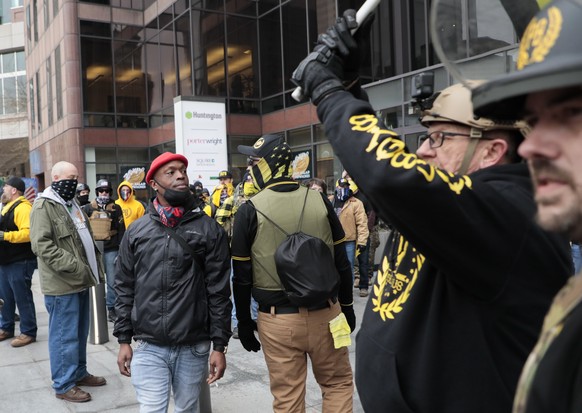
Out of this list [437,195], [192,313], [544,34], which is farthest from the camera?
[192,313]

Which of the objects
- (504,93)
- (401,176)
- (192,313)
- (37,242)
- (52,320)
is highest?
(504,93)

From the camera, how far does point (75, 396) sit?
4.68m

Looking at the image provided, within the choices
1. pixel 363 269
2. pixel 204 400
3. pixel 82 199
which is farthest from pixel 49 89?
pixel 204 400

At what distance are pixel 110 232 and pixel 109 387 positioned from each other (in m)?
3.13

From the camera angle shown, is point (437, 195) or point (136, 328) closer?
point (437, 195)

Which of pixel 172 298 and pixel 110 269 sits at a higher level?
pixel 172 298

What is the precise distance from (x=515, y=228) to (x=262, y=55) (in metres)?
19.6

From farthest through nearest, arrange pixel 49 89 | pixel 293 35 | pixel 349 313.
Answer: pixel 49 89 < pixel 293 35 < pixel 349 313

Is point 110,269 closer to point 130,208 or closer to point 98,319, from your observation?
point 130,208

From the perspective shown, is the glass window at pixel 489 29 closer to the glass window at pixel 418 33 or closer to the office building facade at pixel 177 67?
the office building facade at pixel 177 67

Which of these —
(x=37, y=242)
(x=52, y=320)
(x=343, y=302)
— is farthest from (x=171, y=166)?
(x=52, y=320)

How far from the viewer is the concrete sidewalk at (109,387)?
14.9 feet

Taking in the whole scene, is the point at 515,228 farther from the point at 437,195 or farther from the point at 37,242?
the point at 37,242

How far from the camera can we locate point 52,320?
15.8 ft
